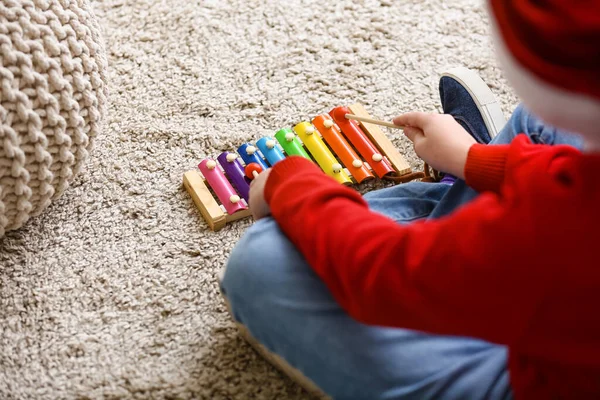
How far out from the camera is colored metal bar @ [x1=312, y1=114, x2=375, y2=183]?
45.9 inches

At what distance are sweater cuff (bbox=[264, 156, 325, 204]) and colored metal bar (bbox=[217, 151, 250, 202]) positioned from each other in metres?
0.28

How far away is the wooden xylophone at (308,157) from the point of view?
3.69 ft

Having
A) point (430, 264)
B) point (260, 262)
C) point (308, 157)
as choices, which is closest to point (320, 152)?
point (308, 157)

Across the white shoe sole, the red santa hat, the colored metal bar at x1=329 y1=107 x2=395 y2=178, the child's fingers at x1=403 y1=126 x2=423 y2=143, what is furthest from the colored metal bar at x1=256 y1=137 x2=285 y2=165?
the red santa hat

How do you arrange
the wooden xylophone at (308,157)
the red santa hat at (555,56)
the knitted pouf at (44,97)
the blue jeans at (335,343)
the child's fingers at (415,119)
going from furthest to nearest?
1. the wooden xylophone at (308,157)
2. the child's fingers at (415,119)
3. the knitted pouf at (44,97)
4. the blue jeans at (335,343)
5. the red santa hat at (555,56)

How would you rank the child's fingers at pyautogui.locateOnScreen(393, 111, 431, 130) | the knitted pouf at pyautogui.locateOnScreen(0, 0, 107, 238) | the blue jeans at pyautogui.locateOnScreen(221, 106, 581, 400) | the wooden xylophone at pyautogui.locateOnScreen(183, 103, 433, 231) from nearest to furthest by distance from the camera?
the blue jeans at pyautogui.locateOnScreen(221, 106, 581, 400) → the knitted pouf at pyautogui.locateOnScreen(0, 0, 107, 238) → the child's fingers at pyautogui.locateOnScreen(393, 111, 431, 130) → the wooden xylophone at pyautogui.locateOnScreen(183, 103, 433, 231)

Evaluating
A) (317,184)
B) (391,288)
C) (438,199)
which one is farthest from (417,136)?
(391,288)

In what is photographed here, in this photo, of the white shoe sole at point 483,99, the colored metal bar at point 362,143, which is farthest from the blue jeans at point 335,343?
the white shoe sole at point 483,99

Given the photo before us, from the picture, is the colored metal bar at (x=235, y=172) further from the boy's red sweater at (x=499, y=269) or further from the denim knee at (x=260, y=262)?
the boy's red sweater at (x=499, y=269)

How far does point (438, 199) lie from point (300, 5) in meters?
0.70

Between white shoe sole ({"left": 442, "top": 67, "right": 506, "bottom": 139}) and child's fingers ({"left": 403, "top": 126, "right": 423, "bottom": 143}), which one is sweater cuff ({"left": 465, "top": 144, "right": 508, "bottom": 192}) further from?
white shoe sole ({"left": 442, "top": 67, "right": 506, "bottom": 139})

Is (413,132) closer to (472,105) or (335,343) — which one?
(472,105)

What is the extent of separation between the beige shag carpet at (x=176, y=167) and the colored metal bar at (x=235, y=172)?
0.20ft

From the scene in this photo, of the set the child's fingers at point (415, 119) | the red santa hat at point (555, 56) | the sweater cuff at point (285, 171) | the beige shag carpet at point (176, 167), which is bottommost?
the beige shag carpet at point (176, 167)
